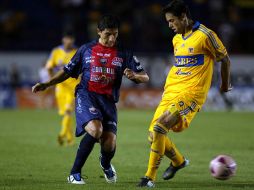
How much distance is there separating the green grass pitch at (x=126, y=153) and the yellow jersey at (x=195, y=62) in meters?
Result: 1.27

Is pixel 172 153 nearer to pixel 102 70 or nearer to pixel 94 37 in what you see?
pixel 102 70

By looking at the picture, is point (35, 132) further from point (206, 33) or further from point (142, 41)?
point (142, 41)

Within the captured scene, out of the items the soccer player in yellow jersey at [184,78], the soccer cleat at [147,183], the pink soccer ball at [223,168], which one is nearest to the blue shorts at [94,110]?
the soccer player in yellow jersey at [184,78]

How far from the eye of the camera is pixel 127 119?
24000 mm

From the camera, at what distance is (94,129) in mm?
8914

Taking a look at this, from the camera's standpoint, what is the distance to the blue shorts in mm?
9047

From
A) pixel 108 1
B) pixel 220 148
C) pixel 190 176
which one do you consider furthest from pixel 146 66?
pixel 190 176

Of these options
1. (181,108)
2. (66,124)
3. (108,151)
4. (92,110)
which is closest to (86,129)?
(92,110)

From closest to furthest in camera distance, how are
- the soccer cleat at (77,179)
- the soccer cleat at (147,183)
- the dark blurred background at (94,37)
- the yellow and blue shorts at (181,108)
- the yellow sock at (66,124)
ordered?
the soccer cleat at (147,183)
the yellow and blue shorts at (181,108)
the soccer cleat at (77,179)
the yellow sock at (66,124)
the dark blurred background at (94,37)

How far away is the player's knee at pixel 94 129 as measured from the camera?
8922 millimetres

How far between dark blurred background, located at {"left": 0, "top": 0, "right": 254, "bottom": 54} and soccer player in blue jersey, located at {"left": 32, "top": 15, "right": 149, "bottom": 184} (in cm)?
2151

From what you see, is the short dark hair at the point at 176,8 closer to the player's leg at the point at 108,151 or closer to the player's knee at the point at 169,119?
the player's knee at the point at 169,119

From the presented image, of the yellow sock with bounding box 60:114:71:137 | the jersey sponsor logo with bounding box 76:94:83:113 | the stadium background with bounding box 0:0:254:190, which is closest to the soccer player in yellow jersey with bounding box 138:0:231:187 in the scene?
the jersey sponsor logo with bounding box 76:94:83:113

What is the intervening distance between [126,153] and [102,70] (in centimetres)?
480
